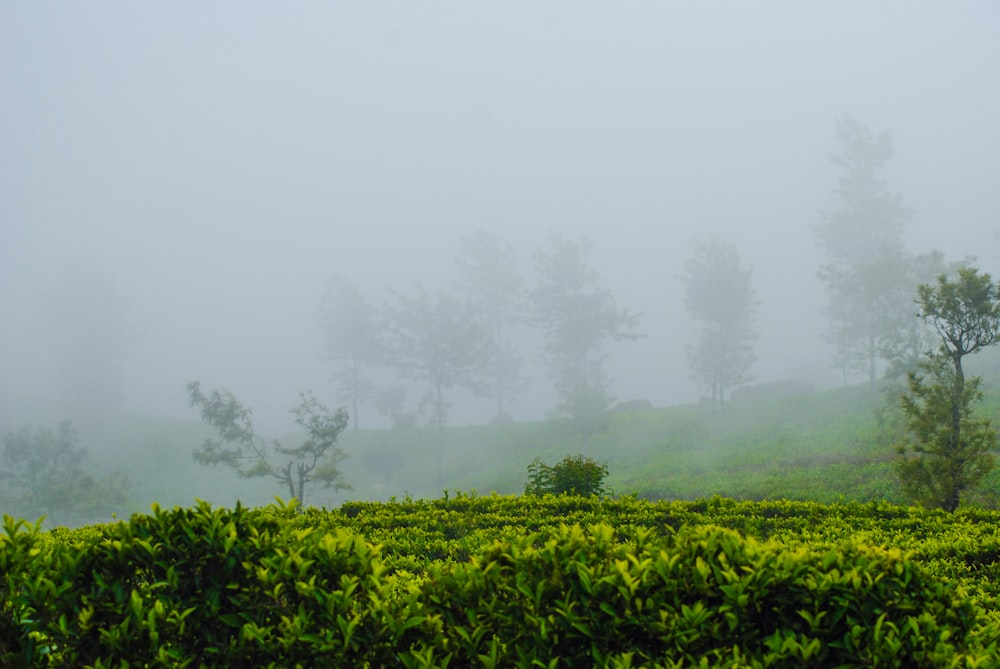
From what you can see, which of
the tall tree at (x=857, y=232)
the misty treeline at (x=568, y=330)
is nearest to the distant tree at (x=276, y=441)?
the misty treeline at (x=568, y=330)

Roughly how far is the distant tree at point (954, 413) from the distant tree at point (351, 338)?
1733 inches

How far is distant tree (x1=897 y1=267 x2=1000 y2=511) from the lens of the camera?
45.0 feet

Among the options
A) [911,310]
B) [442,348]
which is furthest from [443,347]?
[911,310]

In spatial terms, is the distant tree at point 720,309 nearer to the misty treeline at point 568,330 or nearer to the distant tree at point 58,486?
the misty treeline at point 568,330

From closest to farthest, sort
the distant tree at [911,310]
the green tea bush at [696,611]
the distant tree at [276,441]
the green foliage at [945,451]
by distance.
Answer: the green tea bush at [696,611] < the green foliage at [945,451] < the distant tree at [276,441] < the distant tree at [911,310]

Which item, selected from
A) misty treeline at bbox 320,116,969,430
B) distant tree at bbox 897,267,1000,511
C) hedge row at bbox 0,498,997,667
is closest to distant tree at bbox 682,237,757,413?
misty treeline at bbox 320,116,969,430

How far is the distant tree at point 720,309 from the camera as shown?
46812mm

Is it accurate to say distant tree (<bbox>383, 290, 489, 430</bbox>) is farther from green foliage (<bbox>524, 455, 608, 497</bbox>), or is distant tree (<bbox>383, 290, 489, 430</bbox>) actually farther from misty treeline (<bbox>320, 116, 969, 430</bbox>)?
green foliage (<bbox>524, 455, 608, 497</bbox>)

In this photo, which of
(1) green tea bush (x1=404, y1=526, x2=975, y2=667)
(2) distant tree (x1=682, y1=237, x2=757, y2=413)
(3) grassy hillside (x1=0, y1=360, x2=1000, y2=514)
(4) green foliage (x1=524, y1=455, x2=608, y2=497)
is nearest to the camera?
(1) green tea bush (x1=404, y1=526, x2=975, y2=667)

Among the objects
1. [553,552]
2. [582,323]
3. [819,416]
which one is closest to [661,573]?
→ [553,552]

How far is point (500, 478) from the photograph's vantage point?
131ft

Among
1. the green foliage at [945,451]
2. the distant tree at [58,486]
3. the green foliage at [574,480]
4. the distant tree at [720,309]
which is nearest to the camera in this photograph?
the green foliage at [574,480]

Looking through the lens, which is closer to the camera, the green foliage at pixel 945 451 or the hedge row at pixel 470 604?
the hedge row at pixel 470 604

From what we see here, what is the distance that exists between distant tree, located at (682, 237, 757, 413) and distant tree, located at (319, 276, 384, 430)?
945 inches
